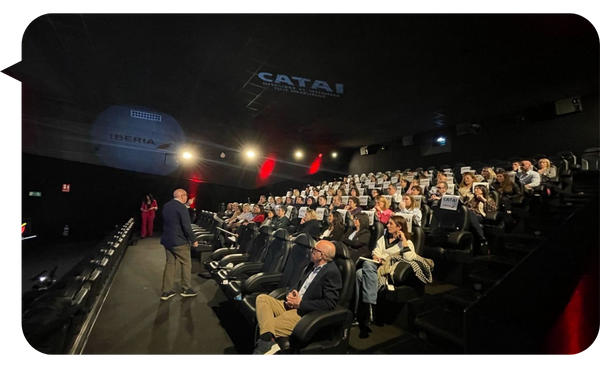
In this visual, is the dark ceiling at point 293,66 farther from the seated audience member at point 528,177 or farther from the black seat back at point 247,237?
the black seat back at point 247,237

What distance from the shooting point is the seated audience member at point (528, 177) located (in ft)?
13.4

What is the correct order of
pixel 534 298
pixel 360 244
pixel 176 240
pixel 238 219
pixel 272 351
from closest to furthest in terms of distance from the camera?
1. pixel 534 298
2. pixel 272 351
3. pixel 360 244
4. pixel 176 240
5. pixel 238 219

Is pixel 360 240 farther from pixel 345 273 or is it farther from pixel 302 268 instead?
pixel 345 273

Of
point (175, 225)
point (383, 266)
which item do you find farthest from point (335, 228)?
point (175, 225)

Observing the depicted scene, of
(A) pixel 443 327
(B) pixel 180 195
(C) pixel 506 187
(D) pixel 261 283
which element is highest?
(B) pixel 180 195

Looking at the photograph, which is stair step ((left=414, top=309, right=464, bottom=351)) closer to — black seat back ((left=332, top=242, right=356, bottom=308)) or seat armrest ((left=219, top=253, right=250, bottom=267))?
black seat back ((left=332, top=242, right=356, bottom=308))

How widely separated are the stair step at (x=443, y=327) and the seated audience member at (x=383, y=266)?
28 centimetres

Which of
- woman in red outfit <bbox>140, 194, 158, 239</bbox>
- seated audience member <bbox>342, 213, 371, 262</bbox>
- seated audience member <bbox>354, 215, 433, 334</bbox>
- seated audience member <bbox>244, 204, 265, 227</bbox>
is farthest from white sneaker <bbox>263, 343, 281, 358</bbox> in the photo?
woman in red outfit <bbox>140, 194, 158, 239</bbox>

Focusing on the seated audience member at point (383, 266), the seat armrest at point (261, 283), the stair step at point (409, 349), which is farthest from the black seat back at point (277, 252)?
the stair step at point (409, 349)

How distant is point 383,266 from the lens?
238 cm

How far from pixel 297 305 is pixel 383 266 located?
96cm

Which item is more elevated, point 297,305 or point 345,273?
point 345,273

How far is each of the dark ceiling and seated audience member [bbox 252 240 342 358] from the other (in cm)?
250

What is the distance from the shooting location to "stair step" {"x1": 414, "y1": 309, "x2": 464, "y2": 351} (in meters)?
1.81
